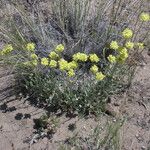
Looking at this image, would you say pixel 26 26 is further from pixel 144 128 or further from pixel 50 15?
pixel 144 128

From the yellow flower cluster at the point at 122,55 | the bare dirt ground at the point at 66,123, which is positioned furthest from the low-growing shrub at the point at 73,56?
the bare dirt ground at the point at 66,123

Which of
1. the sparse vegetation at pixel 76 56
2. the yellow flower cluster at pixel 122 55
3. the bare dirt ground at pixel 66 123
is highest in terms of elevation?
the yellow flower cluster at pixel 122 55

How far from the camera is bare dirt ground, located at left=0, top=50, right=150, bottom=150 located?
3.02 metres

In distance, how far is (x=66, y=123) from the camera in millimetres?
3127

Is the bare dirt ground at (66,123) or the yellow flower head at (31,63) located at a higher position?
the yellow flower head at (31,63)

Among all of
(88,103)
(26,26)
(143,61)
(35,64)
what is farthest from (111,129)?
(26,26)

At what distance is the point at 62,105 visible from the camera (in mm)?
3168

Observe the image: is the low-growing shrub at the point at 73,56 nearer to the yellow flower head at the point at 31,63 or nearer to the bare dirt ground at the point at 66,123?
the yellow flower head at the point at 31,63

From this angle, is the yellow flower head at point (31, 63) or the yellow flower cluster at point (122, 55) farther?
the yellow flower head at point (31, 63)

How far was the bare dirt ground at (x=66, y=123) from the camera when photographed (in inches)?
119

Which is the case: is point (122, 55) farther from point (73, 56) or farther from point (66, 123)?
point (66, 123)

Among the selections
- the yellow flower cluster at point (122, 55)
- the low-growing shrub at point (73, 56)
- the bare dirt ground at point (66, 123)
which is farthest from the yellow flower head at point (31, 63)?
the yellow flower cluster at point (122, 55)

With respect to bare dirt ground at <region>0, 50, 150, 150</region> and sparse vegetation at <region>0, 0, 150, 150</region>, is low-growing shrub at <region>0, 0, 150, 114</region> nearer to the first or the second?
sparse vegetation at <region>0, 0, 150, 150</region>

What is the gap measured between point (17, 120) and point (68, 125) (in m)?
0.42
